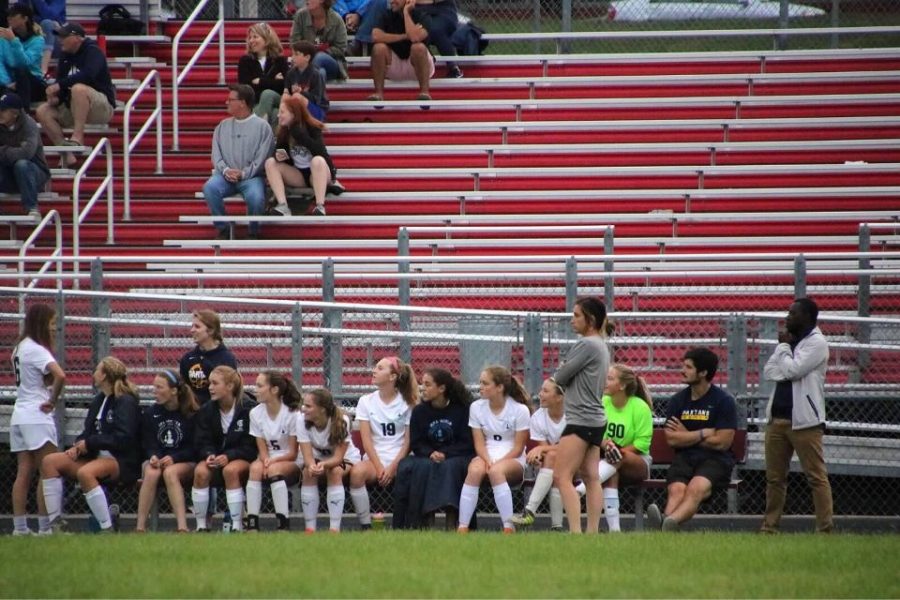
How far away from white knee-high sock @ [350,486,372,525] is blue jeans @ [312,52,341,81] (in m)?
6.95

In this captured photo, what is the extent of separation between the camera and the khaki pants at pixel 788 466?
37.9 ft

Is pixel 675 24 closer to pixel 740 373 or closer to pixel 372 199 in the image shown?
pixel 372 199

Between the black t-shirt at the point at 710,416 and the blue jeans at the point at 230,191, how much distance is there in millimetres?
6037

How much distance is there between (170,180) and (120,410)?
19.5ft

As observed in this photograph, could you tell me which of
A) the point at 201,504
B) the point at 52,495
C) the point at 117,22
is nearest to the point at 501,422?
the point at 201,504

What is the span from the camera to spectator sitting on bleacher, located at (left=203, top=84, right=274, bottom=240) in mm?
16469

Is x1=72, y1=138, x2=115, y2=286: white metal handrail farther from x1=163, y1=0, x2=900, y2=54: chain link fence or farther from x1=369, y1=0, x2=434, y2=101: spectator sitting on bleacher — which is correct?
x1=163, y1=0, x2=900, y2=54: chain link fence

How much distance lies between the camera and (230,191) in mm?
16625

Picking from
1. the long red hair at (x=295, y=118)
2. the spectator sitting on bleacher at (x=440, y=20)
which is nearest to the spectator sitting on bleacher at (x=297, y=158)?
the long red hair at (x=295, y=118)

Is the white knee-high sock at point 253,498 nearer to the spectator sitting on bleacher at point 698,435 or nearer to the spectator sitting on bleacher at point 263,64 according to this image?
the spectator sitting on bleacher at point 698,435

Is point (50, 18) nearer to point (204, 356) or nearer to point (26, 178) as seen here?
point (26, 178)

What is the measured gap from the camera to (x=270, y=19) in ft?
66.3

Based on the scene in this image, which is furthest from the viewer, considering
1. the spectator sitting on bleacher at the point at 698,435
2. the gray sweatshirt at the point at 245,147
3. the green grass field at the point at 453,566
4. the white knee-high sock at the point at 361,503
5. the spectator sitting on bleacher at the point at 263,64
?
the spectator sitting on bleacher at the point at 263,64

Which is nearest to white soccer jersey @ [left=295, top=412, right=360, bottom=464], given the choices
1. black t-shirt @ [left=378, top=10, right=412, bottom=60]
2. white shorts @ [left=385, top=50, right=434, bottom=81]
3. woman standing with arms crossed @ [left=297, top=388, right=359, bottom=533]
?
woman standing with arms crossed @ [left=297, top=388, right=359, bottom=533]
